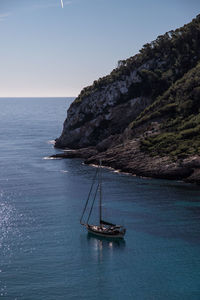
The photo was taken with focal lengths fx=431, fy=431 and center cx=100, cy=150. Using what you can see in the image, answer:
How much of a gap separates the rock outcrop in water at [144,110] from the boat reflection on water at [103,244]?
49525mm

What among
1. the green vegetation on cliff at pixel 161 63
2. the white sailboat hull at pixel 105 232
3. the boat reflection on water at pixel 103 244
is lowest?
the boat reflection on water at pixel 103 244

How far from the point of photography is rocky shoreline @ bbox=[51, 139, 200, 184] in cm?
11419

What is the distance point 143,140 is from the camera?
135 m

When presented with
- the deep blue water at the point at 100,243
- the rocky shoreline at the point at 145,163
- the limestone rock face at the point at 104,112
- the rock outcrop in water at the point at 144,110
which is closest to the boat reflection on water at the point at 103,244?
the deep blue water at the point at 100,243

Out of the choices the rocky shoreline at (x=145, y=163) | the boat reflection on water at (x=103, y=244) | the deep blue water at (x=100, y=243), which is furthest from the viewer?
the rocky shoreline at (x=145, y=163)

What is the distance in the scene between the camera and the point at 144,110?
160 metres

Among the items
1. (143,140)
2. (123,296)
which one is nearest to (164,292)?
(123,296)

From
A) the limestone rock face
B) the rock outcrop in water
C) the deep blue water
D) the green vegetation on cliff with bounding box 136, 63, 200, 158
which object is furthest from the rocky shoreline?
the limestone rock face

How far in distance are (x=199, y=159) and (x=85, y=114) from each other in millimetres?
76398

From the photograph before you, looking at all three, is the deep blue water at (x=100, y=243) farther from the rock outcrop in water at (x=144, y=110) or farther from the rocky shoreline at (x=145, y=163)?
the rock outcrop in water at (x=144, y=110)

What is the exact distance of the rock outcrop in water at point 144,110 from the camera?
431 feet

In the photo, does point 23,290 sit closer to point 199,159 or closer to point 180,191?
point 180,191

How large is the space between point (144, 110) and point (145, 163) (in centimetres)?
4042

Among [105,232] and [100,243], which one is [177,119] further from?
[100,243]
